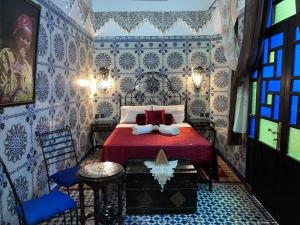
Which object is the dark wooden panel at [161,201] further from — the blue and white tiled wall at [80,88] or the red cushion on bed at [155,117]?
the red cushion on bed at [155,117]

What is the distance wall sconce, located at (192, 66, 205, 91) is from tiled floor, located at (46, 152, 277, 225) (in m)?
2.90

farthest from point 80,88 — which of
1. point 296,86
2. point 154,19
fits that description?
point 296,86

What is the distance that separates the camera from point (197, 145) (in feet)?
11.4

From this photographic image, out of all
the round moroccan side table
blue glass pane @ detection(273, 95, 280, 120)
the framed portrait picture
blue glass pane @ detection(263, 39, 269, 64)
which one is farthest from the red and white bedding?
blue glass pane @ detection(263, 39, 269, 64)

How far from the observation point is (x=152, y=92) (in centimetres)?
570

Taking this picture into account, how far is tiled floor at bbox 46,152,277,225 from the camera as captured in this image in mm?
2666

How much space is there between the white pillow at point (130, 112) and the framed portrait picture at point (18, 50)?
104 inches

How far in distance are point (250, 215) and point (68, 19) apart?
4.02m

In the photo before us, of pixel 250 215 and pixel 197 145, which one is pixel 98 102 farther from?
pixel 250 215

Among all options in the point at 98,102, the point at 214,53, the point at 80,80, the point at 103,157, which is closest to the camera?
the point at 103,157

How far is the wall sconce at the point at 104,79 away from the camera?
17.8 ft

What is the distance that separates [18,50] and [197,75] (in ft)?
13.2

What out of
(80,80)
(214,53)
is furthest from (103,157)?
(214,53)

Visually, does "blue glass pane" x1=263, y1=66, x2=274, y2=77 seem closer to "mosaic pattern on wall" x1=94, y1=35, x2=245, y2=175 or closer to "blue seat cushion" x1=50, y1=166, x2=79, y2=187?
"mosaic pattern on wall" x1=94, y1=35, x2=245, y2=175
